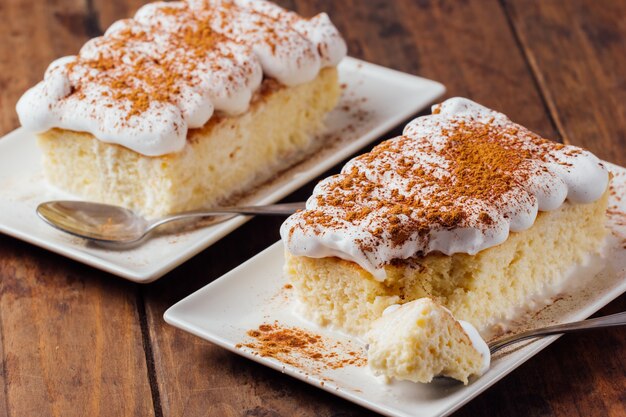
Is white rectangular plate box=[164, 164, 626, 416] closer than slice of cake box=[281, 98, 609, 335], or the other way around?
white rectangular plate box=[164, 164, 626, 416]

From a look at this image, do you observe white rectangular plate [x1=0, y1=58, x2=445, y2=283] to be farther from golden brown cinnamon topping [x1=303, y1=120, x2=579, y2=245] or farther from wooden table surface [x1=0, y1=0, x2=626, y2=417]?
golden brown cinnamon topping [x1=303, y1=120, x2=579, y2=245]

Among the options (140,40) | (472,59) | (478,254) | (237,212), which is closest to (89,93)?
(140,40)

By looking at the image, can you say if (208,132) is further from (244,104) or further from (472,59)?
(472,59)

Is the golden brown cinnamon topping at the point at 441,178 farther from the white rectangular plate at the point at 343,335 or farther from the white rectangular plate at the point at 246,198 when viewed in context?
the white rectangular plate at the point at 246,198

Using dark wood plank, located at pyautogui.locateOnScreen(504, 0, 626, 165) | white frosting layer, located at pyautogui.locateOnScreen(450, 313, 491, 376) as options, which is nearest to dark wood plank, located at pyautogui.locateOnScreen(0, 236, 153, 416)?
white frosting layer, located at pyautogui.locateOnScreen(450, 313, 491, 376)

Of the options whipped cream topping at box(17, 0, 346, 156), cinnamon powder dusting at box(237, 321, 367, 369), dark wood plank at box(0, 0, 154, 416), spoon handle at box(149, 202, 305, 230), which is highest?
whipped cream topping at box(17, 0, 346, 156)

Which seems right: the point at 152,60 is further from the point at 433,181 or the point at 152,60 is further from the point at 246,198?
the point at 433,181

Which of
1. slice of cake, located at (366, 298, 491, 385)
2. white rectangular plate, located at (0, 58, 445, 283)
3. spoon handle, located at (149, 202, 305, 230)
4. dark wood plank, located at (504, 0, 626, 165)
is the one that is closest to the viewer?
slice of cake, located at (366, 298, 491, 385)
